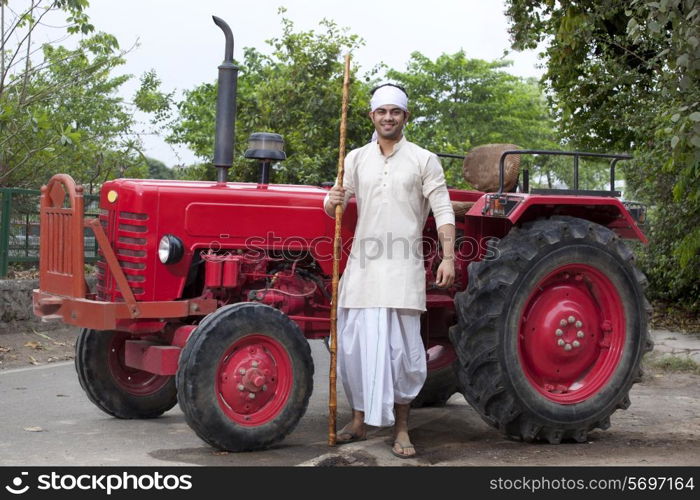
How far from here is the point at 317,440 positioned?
20.5 feet

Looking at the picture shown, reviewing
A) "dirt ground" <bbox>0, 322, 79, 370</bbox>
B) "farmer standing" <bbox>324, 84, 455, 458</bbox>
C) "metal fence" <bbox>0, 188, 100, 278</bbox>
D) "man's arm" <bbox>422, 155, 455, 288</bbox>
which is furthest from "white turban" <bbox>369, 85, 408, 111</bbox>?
"metal fence" <bbox>0, 188, 100, 278</bbox>

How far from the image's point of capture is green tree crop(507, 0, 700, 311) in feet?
40.5

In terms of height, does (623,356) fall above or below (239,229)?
below

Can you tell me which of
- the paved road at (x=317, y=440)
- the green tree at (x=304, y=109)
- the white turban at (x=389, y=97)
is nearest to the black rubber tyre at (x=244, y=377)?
the paved road at (x=317, y=440)

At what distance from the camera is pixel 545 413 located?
6215mm

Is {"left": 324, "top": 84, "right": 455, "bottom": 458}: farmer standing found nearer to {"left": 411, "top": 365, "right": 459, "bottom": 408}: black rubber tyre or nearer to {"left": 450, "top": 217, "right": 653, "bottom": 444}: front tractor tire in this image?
{"left": 450, "top": 217, "right": 653, "bottom": 444}: front tractor tire

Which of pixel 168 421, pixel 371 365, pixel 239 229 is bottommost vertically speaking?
pixel 168 421

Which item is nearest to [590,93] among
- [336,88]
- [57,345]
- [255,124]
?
[336,88]

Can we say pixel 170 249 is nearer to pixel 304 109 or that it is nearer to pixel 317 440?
pixel 317 440

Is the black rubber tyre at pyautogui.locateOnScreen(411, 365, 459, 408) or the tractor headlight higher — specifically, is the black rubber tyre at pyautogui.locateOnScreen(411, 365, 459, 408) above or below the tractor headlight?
below

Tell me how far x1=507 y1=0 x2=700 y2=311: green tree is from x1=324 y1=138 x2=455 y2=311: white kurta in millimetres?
5190

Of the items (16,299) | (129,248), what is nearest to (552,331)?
(129,248)

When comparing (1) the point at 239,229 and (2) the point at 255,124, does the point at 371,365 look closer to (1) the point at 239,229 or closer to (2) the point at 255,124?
(1) the point at 239,229
